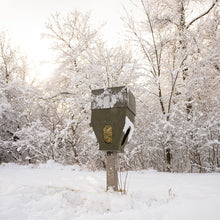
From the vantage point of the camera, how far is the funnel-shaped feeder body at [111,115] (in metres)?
2.16

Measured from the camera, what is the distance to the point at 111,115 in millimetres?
2186

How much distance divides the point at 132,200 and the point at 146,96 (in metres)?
5.02

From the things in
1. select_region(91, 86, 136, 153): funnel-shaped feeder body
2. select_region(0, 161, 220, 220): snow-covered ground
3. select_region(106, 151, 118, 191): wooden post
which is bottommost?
select_region(0, 161, 220, 220): snow-covered ground

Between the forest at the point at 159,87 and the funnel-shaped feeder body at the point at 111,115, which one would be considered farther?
the forest at the point at 159,87

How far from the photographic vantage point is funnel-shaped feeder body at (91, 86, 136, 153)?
2160 mm

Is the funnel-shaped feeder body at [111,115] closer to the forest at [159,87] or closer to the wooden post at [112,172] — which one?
the wooden post at [112,172]

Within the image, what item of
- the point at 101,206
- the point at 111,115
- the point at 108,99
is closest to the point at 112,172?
the point at 101,206

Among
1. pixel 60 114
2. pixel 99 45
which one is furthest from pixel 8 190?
pixel 60 114

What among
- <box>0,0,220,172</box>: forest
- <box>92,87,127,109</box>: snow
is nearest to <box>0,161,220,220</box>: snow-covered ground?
<box>92,87,127,109</box>: snow

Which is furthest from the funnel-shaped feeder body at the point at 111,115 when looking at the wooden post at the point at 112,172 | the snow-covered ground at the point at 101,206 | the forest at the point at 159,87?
the forest at the point at 159,87

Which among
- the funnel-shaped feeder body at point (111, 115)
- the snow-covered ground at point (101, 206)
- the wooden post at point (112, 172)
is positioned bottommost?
the snow-covered ground at point (101, 206)

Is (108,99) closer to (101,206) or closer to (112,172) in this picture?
(112,172)

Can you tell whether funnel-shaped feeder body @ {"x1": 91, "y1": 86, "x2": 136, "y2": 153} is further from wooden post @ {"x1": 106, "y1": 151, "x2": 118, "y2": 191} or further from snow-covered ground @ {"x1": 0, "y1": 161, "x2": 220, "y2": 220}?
snow-covered ground @ {"x1": 0, "y1": 161, "x2": 220, "y2": 220}

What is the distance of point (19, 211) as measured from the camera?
5.46 feet
